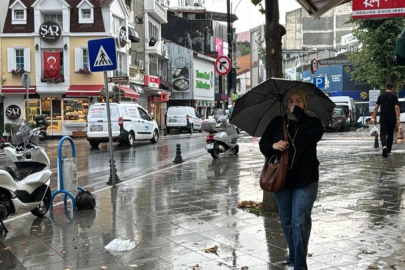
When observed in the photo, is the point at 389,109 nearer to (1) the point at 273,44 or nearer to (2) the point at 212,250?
(1) the point at 273,44

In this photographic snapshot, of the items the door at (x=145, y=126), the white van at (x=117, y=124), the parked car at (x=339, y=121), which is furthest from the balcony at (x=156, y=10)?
the white van at (x=117, y=124)

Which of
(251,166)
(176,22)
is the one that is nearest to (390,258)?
(251,166)

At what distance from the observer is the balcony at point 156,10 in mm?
48056

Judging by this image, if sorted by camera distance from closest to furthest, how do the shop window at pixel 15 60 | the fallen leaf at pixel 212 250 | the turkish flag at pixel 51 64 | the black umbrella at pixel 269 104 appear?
the black umbrella at pixel 269 104, the fallen leaf at pixel 212 250, the turkish flag at pixel 51 64, the shop window at pixel 15 60

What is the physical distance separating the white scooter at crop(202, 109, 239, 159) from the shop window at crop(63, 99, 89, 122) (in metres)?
22.7

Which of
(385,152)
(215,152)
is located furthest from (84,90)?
(385,152)

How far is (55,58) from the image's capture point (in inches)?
1503

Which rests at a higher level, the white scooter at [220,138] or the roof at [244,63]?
the roof at [244,63]

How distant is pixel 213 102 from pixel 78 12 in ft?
114

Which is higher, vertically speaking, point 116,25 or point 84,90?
point 116,25

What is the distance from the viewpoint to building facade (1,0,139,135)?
3797 centimetres

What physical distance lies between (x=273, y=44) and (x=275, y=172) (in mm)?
3325

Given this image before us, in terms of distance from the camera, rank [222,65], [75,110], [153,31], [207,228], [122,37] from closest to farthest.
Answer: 1. [207,228]
2. [222,65]
3. [75,110]
4. [122,37]
5. [153,31]

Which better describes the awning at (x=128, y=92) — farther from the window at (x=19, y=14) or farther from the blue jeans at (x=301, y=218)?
the blue jeans at (x=301, y=218)
